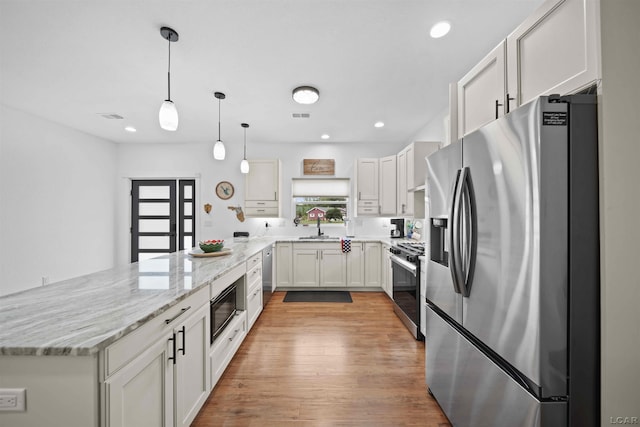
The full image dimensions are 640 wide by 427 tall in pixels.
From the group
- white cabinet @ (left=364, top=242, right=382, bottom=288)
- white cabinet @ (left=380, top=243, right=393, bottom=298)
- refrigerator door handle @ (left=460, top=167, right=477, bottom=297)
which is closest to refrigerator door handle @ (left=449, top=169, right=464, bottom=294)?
refrigerator door handle @ (left=460, top=167, right=477, bottom=297)

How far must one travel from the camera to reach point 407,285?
3088 millimetres

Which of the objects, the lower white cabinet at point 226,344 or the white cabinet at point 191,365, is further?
the lower white cabinet at point 226,344

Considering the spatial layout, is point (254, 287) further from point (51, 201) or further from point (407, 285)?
point (51, 201)

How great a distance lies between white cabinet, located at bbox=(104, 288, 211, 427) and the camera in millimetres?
976

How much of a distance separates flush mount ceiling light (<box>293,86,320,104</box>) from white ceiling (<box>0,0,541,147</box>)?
86 mm

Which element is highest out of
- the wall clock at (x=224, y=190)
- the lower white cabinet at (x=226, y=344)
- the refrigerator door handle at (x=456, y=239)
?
the wall clock at (x=224, y=190)

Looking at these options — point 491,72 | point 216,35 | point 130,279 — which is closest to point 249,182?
point 216,35

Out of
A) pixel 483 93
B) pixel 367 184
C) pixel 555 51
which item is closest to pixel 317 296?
pixel 367 184

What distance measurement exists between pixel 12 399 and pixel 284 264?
3.74 meters

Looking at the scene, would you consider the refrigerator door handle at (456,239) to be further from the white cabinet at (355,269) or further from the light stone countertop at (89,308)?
the white cabinet at (355,269)

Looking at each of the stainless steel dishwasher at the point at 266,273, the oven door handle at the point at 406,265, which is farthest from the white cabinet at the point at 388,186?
the stainless steel dishwasher at the point at 266,273

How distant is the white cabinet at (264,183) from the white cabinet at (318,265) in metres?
0.97

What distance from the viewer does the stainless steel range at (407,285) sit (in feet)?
9.33

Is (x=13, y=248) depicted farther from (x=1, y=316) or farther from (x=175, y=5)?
(x=175, y=5)
